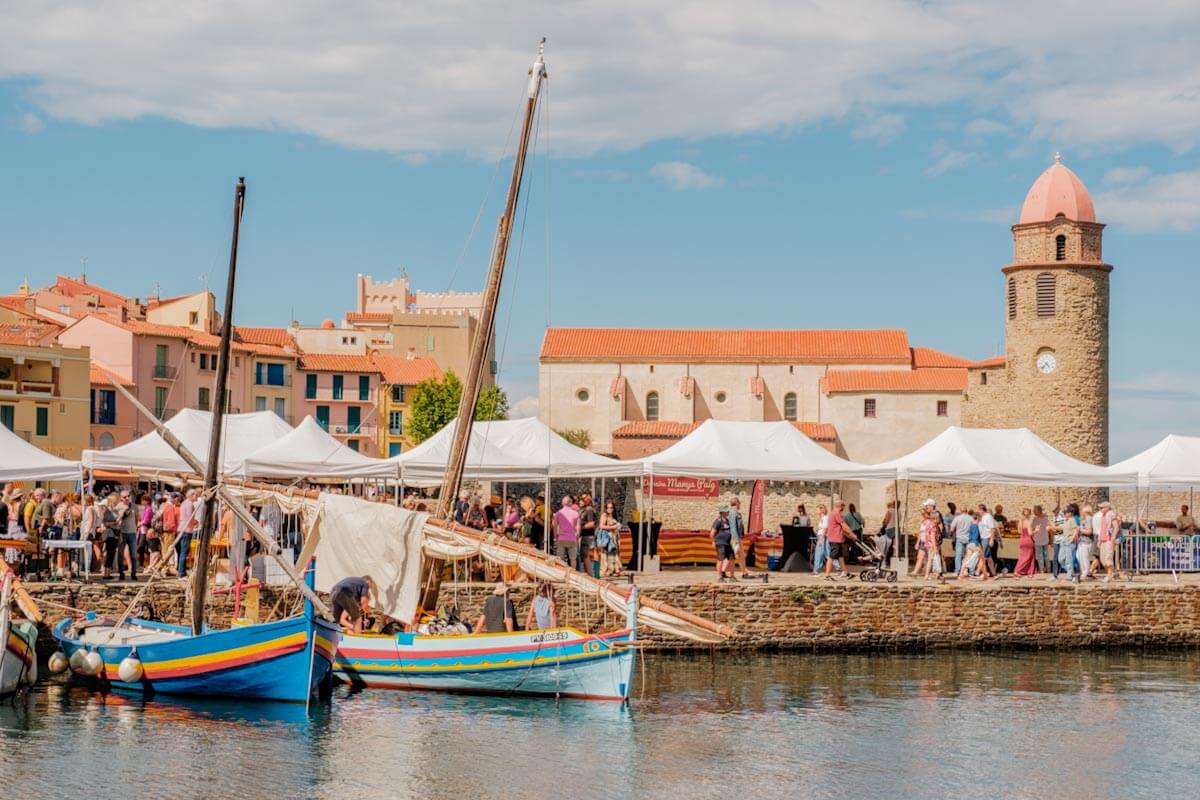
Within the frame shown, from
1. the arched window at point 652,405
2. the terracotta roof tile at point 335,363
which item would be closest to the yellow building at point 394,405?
the terracotta roof tile at point 335,363

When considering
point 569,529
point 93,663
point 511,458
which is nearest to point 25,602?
point 93,663

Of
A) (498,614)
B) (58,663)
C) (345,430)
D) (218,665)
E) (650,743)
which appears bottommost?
(650,743)

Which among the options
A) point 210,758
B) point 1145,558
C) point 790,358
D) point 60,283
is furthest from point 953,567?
point 60,283

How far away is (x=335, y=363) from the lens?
279 ft

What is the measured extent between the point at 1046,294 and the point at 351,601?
166 ft

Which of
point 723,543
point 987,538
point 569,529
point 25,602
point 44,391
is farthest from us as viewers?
point 44,391

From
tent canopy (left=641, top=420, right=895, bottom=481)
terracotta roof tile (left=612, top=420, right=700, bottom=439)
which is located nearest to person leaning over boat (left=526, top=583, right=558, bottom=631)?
tent canopy (left=641, top=420, right=895, bottom=481)

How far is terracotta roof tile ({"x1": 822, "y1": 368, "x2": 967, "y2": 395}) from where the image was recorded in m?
78.6

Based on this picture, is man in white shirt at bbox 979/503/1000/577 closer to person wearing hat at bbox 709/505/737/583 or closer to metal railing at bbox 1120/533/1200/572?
metal railing at bbox 1120/533/1200/572

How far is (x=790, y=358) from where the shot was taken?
85.6m

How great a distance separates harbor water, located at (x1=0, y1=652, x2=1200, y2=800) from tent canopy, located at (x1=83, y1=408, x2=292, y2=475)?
604 centimetres

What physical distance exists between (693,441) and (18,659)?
585 inches

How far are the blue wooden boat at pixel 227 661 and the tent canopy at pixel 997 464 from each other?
13937 millimetres

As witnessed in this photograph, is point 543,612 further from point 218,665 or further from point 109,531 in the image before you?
point 109,531
